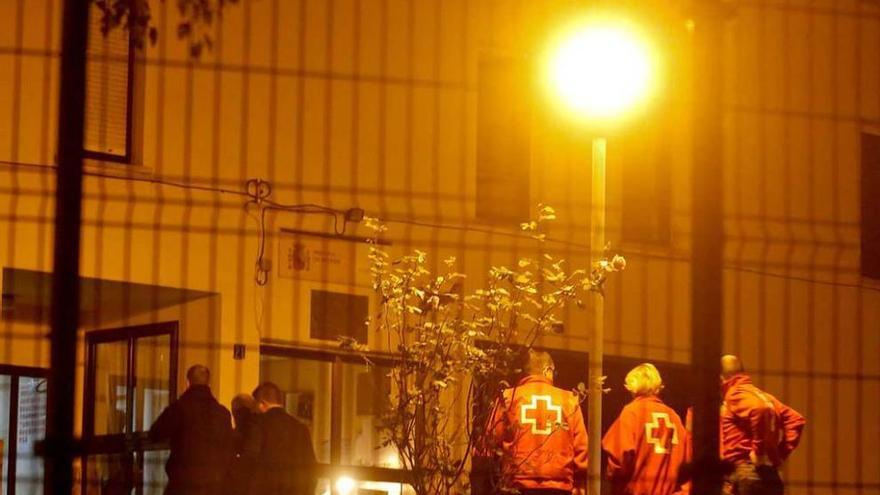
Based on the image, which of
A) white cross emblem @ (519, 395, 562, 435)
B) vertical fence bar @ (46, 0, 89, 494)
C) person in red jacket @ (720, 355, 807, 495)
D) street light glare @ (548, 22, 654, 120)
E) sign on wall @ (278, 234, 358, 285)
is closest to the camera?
vertical fence bar @ (46, 0, 89, 494)

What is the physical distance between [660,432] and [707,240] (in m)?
3.79

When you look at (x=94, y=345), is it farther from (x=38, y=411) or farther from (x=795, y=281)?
(x=795, y=281)

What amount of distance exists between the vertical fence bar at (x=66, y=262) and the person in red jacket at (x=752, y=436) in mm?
3729

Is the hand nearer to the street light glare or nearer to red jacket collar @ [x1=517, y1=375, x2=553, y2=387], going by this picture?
red jacket collar @ [x1=517, y1=375, x2=553, y2=387]

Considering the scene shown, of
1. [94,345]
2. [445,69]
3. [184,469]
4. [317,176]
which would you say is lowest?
[184,469]

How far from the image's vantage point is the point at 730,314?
6777mm

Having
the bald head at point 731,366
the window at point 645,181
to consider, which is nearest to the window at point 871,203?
the bald head at point 731,366

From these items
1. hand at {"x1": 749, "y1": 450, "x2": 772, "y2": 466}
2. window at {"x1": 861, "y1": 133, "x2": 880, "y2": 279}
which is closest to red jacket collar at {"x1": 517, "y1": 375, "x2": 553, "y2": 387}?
hand at {"x1": 749, "y1": 450, "x2": 772, "y2": 466}

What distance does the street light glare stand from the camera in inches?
294

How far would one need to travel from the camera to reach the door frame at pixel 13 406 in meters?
6.76

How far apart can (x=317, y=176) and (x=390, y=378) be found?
1247 mm

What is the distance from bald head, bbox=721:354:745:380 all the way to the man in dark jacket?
7.53 feet

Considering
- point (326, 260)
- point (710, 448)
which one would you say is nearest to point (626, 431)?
point (326, 260)

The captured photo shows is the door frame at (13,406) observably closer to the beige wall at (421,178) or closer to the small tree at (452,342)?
the beige wall at (421,178)
